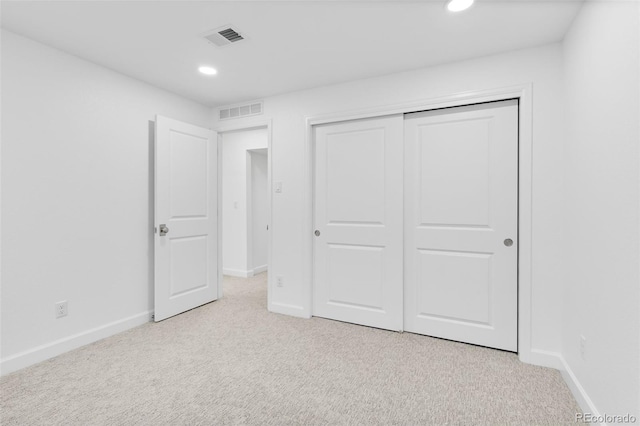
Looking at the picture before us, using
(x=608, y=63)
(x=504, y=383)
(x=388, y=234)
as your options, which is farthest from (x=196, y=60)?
(x=504, y=383)

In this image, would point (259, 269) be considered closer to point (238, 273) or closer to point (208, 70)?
point (238, 273)

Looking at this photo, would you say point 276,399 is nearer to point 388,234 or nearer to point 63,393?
point 63,393

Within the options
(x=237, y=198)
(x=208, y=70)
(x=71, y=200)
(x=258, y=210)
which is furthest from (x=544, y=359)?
(x=237, y=198)

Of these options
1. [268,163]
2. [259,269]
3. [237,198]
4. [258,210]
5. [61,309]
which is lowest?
[259,269]

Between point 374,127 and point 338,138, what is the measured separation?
0.38 meters

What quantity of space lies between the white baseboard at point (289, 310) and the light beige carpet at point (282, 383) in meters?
0.39

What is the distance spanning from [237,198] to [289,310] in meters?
2.52

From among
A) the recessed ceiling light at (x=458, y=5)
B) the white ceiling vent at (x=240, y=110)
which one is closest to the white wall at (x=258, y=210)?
the white ceiling vent at (x=240, y=110)

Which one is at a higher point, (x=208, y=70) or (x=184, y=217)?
(x=208, y=70)

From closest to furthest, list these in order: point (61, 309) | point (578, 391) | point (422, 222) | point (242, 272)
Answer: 1. point (578, 391)
2. point (61, 309)
3. point (422, 222)
4. point (242, 272)

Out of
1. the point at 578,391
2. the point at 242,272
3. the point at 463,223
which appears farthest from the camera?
the point at 242,272

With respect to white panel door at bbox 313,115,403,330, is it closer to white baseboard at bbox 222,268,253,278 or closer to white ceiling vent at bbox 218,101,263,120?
white ceiling vent at bbox 218,101,263,120

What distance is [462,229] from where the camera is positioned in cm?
261

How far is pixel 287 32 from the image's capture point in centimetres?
217
